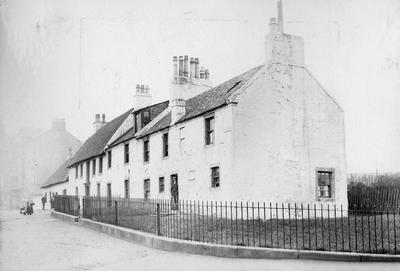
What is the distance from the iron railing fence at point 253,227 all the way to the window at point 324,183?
686mm

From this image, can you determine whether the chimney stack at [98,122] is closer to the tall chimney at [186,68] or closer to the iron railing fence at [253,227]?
the tall chimney at [186,68]

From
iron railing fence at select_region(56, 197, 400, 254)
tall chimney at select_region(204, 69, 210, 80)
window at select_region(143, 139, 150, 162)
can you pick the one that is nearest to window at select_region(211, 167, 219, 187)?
iron railing fence at select_region(56, 197, 400, 254)

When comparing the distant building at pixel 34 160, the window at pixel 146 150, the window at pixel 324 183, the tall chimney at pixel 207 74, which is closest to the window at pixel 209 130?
the window at pixel 324 183

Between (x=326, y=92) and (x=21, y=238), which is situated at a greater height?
(x=326, y=92)

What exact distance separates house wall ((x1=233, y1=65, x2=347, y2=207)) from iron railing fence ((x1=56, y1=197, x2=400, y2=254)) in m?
1.58

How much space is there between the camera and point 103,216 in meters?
18.2

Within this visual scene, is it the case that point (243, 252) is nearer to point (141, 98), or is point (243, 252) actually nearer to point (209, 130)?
point (209, 130)

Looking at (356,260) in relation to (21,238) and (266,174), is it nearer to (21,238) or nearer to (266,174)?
(266,174)

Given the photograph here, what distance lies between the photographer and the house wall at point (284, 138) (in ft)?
62.9

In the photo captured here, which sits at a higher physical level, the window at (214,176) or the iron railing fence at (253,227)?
the window at (214,176)

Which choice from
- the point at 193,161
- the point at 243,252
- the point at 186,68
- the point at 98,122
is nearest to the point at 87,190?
the point at 98,122

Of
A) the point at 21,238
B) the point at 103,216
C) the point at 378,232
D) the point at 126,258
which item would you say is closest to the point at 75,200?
the point at 103,216

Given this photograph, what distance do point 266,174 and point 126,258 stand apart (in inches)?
391

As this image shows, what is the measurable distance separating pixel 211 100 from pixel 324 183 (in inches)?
271
